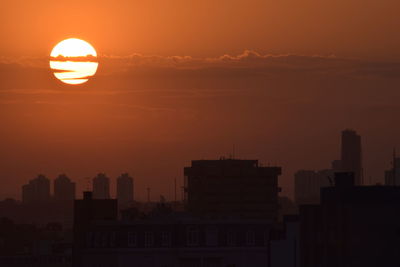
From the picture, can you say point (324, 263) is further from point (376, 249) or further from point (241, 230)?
point (241, 230)

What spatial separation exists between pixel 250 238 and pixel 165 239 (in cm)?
721

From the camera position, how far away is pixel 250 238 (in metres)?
159

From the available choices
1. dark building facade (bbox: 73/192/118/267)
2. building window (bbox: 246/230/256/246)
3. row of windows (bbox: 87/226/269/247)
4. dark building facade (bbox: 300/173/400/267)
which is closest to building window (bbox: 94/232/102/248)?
row of windows (bbox: 87/226/269/247)

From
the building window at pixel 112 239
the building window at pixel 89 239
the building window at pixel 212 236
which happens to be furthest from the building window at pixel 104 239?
the building window at pixel 212 236

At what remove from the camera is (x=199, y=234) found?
160250mm

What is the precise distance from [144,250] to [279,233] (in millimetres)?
41245

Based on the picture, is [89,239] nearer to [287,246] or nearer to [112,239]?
[112,239]

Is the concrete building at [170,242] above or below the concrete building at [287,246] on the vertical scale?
above

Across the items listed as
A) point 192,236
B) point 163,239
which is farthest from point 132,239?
point 192,236

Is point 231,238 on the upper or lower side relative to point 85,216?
lower

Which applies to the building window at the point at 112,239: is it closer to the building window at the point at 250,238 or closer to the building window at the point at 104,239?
the building window at the point at 104,239

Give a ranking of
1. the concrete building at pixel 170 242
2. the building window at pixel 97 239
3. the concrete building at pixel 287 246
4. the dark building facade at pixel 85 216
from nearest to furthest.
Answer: the concrete building at pixel 287 246, the concrete building at pixel 170 242, the dark building facade at pixel 85 216, the building window at pixel 97 239

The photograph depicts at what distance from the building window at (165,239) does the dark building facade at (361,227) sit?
60.9m

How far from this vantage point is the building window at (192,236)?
15950 cm
